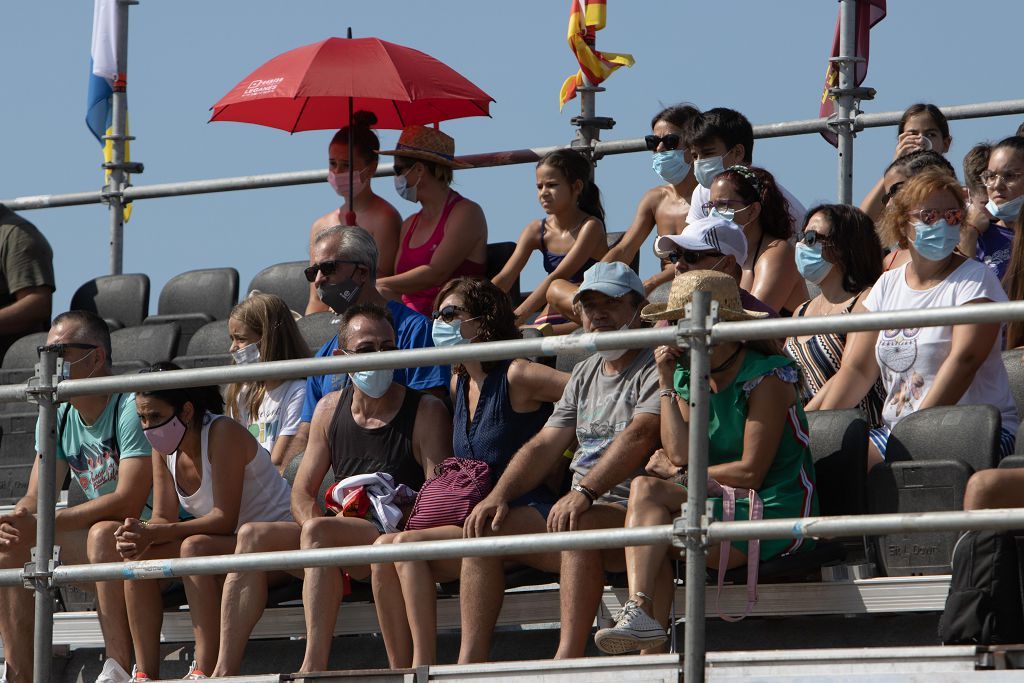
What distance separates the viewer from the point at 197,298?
31.6ft

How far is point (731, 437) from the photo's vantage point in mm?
5078

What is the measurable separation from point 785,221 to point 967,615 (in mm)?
2512

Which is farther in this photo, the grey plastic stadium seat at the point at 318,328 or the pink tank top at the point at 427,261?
the pink tank top at the point at 427,261

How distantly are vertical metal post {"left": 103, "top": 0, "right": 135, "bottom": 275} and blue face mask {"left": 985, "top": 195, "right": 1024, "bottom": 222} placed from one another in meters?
5.01

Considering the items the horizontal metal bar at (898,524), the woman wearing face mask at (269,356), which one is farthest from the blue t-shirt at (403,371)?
the horizontal metal bar at (898,524)

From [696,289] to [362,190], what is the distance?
149 inches

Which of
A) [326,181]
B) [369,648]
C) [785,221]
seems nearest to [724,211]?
[785,221]

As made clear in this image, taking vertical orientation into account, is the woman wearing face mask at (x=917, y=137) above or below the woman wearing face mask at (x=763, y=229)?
above

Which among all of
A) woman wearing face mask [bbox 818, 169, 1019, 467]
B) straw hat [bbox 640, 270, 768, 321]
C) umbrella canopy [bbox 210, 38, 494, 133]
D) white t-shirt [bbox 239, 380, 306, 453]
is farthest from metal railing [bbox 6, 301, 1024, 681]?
umbrella canopy [bbox 210, 38, 494, 133]

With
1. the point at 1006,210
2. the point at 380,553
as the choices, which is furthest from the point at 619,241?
the point at 380,553

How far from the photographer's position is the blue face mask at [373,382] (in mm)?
5824

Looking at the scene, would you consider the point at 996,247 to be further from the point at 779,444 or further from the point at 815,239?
the point at 779,444

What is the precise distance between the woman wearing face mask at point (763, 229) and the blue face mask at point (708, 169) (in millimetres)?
626

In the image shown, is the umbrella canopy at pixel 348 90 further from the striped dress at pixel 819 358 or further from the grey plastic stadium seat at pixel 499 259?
the striped dress at pixel 819 358
